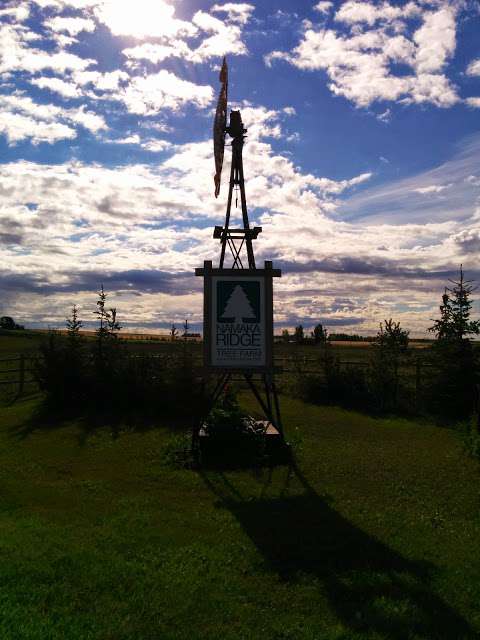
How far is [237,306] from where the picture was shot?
34.7 ft

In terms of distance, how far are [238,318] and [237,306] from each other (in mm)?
254

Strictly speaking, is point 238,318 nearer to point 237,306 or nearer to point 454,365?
point 237,306

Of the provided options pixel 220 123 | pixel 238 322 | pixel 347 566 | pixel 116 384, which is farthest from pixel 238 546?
pixel 116 384

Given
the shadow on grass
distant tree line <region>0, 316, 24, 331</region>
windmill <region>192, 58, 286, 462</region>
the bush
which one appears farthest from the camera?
distant tree line <region>0, 316, 24, 331</region>

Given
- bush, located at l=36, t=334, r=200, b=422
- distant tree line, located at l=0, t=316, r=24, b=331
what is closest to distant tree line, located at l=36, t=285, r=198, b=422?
bush, located at l=36, t=334, r=200, b=422

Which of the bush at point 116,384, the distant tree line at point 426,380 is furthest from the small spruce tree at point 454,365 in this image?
the bush at point 116,384

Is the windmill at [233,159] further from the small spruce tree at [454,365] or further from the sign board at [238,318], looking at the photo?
the small spruce tree at [454,365]

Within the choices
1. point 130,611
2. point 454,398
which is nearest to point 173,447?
→ point 130,611

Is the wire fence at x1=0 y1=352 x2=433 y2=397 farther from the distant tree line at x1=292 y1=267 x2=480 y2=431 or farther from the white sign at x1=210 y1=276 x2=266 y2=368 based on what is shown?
the white sign at x1=210 y1=276 x2=266 y2=368

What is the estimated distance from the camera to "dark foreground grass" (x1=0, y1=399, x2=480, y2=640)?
4.77 m

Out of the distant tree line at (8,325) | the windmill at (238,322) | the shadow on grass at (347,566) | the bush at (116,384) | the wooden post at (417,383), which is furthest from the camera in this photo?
the distant tree line at (8,325)

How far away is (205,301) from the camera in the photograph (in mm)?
10492

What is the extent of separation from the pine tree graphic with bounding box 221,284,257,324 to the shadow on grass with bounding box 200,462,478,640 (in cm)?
357

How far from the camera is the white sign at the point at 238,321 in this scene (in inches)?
413
